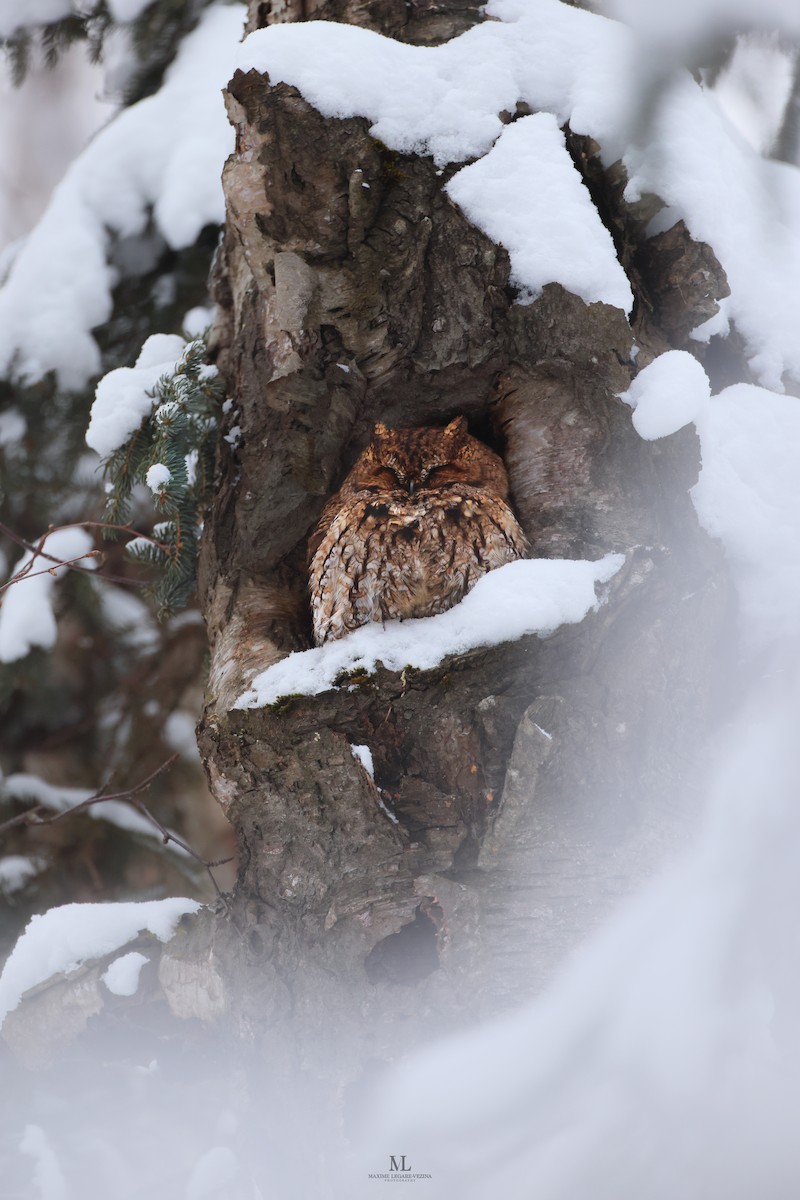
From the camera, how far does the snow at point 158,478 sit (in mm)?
2086

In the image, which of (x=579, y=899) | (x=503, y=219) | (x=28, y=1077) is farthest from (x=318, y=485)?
(x=28, y=1077)

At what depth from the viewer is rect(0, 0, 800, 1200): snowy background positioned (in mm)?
1277

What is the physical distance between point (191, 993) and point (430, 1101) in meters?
0.62

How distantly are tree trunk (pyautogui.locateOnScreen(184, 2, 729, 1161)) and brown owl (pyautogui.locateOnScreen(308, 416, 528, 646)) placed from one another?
0.26ft

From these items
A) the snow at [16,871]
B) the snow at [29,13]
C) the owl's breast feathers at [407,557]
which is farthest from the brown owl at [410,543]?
the snow at [29,13]

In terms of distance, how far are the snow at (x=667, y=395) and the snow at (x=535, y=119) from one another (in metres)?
0.16

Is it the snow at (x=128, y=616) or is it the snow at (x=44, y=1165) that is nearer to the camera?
the snow at (x=44, y=1165)

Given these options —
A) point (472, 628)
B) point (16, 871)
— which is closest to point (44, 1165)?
point (16, 871)

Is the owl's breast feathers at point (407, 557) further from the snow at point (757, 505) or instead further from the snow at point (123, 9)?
the snow at point (123, 9)

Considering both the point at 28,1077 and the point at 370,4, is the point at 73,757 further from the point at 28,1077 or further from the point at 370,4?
the point at 370,4

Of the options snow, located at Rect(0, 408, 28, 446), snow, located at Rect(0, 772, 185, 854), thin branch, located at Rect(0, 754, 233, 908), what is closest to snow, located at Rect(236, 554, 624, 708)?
thin branch, located at Rect(0, 754, 233, 908)

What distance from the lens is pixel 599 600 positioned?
5.08 ft

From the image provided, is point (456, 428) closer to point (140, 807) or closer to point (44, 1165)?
point (140, 807)

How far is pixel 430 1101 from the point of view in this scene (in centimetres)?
138
